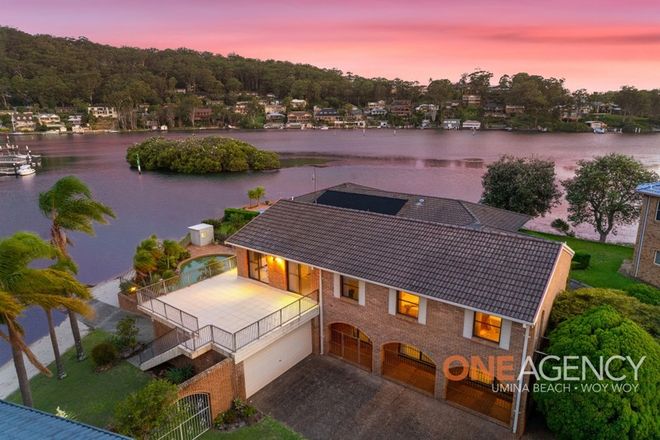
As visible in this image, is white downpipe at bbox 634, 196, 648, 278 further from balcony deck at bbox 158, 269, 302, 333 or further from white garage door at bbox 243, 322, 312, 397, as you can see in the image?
balcony deck at bbox 158, 269, 302, 333

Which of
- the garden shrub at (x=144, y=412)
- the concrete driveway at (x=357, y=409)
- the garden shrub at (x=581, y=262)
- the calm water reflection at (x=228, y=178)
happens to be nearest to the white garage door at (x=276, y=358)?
the concrete driveway at (x=357, y=409)

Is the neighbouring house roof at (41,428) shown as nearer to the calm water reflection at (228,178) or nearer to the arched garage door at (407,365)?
the arched garage door at (407,365)

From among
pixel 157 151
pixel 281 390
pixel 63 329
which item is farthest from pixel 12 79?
pixel 281 390

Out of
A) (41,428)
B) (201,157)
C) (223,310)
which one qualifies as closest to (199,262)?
(223,310)

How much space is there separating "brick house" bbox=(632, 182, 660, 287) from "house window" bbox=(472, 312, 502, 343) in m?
17.3

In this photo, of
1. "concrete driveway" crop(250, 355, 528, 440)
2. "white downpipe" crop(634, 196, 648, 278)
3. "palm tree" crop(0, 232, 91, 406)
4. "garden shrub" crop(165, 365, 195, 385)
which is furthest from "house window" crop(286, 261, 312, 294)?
"white downpipe" crop(634, 196, 648, 278)

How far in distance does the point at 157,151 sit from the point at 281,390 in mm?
74126

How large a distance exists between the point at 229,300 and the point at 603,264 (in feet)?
88.7

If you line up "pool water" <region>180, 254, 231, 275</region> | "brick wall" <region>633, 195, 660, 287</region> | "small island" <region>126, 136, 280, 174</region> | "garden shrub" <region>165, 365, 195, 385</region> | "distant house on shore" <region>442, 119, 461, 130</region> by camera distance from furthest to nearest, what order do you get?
"distant house on shore" <region>442, 119, 461, 130</region> < "small island" <region>126, 136, 280, 174</region> < "pool water" <region>180, 254, 231, 275</region> < "brick wall" <region>633, 195, 660, 287</region> < "garden shrub" <region>165, 365, 195, 385</region>

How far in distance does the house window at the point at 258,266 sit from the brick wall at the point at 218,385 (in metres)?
5.79

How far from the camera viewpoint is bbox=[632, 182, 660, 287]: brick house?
81.6 ft

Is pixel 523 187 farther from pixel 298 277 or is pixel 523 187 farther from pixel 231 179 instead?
pixel 231 179

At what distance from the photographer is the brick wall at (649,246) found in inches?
985

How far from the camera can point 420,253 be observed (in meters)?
16.7
